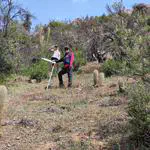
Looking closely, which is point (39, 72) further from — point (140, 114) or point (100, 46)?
point (140, 114)

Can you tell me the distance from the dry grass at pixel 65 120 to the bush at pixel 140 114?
22.4 inches

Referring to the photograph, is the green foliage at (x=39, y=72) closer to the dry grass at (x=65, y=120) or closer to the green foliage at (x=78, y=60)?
the green foliage at (x=78, y=60)

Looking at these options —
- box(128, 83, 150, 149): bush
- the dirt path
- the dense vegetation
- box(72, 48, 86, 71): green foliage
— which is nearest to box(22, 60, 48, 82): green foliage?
the dense vegetation

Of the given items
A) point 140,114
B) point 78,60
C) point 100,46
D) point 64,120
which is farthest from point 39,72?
point 140,114

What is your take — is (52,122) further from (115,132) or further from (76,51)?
(76,51)

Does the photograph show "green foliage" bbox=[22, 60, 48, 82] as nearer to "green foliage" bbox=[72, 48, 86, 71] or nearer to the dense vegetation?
the dense vegetation

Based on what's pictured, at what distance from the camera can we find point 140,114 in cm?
739

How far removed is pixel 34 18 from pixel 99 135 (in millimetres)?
10984

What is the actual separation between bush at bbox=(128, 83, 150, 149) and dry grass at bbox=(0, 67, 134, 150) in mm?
570

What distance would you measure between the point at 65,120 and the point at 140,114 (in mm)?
2742

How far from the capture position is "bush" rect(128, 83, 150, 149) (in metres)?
7.30

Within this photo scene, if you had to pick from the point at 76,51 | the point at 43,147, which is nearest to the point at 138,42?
the point at 43,147

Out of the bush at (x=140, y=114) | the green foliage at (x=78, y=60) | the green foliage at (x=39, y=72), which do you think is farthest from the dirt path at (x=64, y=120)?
the green foliage at (x=78, y=60)

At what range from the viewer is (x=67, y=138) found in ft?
27.2
